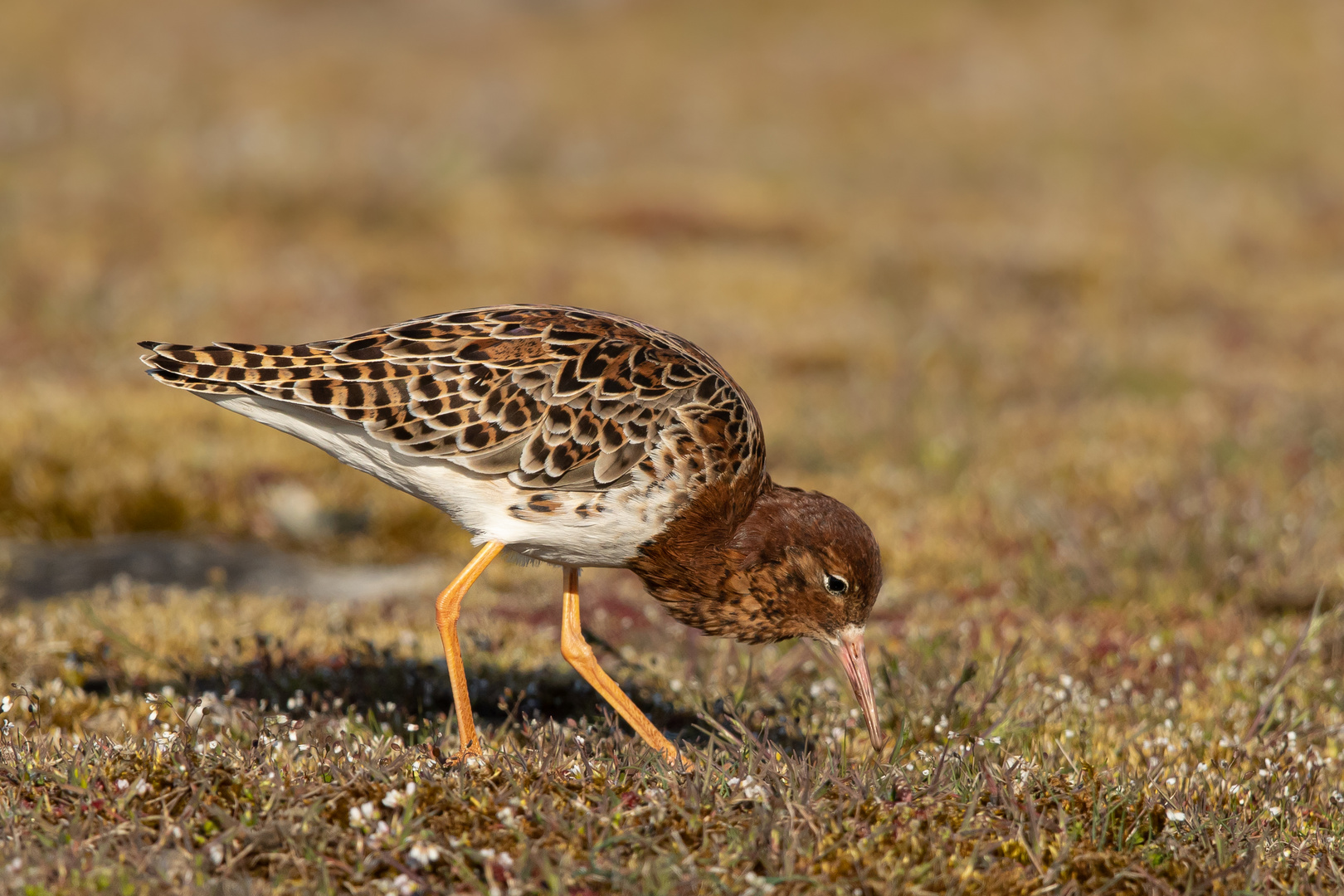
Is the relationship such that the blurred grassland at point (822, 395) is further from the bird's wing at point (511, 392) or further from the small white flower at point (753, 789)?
the bird's wing at point (511, 392)

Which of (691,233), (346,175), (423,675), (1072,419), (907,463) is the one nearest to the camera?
(423,675)

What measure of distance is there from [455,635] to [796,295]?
1184cm

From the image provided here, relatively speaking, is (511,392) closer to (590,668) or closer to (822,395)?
(590,668)

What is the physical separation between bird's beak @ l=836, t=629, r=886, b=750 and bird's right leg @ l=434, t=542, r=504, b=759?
1.50 metres

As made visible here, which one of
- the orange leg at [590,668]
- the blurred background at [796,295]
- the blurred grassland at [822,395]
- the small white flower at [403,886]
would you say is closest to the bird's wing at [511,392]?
the orange leg at [590,668]

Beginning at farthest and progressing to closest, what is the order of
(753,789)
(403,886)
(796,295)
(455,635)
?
1. (796,295)
2. (455,635)
3. (753,789)
4. (403,886)

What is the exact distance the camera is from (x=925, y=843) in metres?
3.57

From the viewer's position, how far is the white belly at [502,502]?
4984mm

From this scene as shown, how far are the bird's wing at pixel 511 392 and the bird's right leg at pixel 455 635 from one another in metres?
0.37

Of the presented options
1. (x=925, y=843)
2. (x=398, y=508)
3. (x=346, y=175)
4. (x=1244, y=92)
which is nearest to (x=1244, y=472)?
(x=398, y=508)

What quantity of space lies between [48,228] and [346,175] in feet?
13.2

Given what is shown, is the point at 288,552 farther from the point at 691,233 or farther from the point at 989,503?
the point at 691,233

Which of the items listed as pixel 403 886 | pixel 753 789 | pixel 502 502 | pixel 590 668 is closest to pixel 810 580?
pixel 590 668

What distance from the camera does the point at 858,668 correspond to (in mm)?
5184
